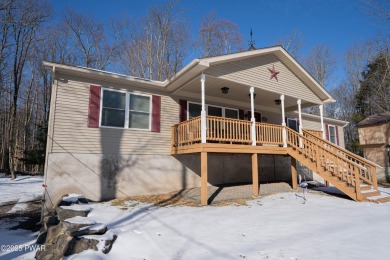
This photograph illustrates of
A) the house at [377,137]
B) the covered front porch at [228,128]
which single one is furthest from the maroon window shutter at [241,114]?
the house at [377,137]

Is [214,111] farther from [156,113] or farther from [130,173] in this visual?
[130,173]

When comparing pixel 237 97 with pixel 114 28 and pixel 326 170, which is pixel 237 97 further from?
pixel 114 28

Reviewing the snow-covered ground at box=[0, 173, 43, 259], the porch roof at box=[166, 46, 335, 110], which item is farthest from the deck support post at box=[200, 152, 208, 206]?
the snow-covered ground at box=[0, 173, 43, 259]

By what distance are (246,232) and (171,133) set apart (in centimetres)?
611

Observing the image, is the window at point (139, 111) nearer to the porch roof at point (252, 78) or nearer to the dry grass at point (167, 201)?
the porch roof at point (252, 78)

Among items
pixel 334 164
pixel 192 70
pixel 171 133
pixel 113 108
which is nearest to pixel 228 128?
pixel 171 133

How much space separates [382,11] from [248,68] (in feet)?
39.2

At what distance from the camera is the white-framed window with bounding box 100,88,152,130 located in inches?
358

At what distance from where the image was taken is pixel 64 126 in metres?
8.24

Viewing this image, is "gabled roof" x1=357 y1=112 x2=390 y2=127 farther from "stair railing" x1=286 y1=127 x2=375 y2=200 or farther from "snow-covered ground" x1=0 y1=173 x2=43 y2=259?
"snow-covered ground" x1=0 y1=173 x2=43 y2=259

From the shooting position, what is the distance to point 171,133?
10.3 meters

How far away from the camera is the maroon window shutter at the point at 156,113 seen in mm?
9906

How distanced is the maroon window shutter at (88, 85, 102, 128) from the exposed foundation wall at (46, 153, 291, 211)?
121cm

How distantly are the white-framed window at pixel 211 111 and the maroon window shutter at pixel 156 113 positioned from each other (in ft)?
5.16
